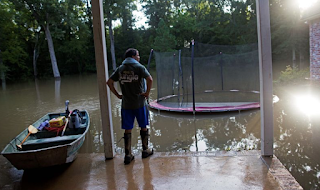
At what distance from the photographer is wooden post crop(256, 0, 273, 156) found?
3.34m

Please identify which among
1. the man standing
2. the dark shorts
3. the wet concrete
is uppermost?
the man standing

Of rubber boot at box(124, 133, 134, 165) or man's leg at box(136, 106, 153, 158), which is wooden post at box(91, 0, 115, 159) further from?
man's leg at box(136, 106, 153, 158)

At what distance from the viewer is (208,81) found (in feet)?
42.1

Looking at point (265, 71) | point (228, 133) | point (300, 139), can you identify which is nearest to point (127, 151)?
point (265, 71)

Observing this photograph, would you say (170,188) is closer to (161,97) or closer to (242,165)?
(242,165)

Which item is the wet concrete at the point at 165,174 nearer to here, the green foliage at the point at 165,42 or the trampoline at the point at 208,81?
the trampoline at the point at 208,81

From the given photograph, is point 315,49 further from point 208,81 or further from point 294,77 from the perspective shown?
point 208,81

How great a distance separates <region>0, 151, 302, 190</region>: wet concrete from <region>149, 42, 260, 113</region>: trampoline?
4.92m

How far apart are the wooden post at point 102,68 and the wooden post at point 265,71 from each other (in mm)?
2178

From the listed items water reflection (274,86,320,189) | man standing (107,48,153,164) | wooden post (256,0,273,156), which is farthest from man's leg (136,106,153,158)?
water reflection (274,86,320,189)

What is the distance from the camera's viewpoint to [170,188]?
2869 millimetres

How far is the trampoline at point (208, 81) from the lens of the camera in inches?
380

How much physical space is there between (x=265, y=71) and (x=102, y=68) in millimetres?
2284

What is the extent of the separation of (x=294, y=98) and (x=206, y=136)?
17.6ft
